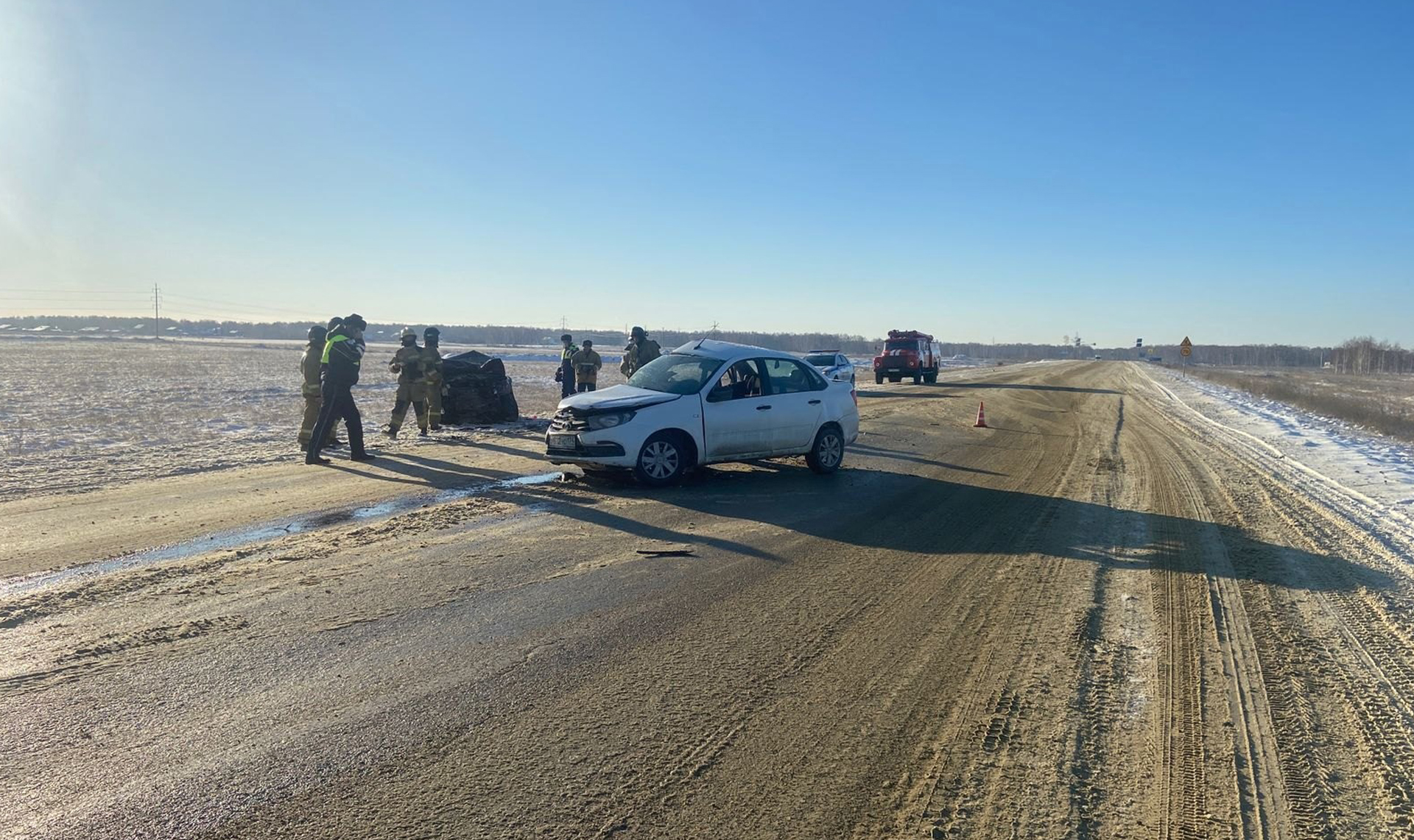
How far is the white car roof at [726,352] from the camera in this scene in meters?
11.8

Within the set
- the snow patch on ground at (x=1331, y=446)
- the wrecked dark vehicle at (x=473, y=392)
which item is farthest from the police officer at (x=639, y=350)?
the snow patch on ground at (x=1331, y=446)

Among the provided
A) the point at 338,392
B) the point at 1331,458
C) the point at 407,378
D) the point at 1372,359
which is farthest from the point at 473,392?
the point at 1372,359

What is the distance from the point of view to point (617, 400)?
1078cm

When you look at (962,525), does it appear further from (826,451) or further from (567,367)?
(567,367)

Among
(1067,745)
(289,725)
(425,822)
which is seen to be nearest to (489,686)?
(289,725)

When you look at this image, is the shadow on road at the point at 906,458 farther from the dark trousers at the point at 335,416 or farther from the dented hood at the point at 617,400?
the dark trousers at the point at 335,416

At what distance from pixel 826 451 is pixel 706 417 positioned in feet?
6.79

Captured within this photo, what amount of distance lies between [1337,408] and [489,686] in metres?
37.2

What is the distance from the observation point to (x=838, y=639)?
17.6ft

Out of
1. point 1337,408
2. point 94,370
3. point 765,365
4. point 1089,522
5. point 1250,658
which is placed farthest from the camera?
point 94,370

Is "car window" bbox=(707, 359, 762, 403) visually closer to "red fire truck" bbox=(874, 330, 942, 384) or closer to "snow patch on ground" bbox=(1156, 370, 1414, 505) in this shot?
"snow patch on ground" bbox=(1156, 370, 1414, 505)

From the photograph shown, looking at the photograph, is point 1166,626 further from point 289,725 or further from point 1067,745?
point 289,725

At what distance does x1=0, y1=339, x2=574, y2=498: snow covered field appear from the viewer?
1216 cm

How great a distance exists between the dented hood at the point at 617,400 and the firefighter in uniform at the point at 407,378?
17.9ft
